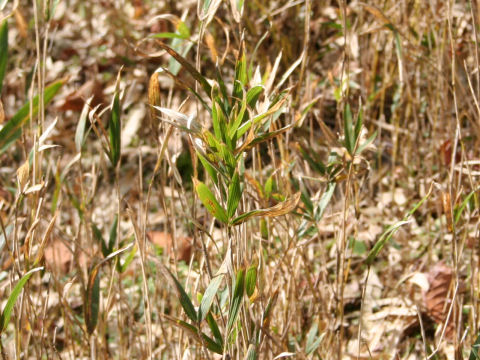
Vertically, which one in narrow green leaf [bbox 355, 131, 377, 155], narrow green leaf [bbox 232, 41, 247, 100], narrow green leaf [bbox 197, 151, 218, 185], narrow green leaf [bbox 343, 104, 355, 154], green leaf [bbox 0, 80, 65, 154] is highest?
narrow green leaf [bbox 232, 41, 247, 100]

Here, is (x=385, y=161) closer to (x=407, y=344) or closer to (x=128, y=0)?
(x=407, y=344)

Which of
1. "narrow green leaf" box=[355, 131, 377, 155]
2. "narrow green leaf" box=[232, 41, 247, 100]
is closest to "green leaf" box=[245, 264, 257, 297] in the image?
"narrow green leaf" box=[232, 41, 247, 100]

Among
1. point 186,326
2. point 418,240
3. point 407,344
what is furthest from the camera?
point 418,240

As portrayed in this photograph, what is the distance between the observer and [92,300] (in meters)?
1.00

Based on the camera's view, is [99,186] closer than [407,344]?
No

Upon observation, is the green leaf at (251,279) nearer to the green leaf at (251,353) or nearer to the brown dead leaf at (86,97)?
the green leaf at (251,353)

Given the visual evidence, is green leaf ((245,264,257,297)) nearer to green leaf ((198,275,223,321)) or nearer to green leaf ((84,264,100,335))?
green leaf ((198,275,223,321))

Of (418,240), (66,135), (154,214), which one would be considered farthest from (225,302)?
(66,135)

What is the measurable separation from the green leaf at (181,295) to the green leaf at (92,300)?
0.18 m

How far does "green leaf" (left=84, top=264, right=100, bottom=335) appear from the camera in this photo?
0.94m

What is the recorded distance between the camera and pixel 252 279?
85 cm

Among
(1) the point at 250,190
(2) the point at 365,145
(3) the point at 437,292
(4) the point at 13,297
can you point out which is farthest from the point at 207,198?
(3) the point at 437,292

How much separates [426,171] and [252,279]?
3.51 ft

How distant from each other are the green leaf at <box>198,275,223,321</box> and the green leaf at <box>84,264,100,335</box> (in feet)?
0.61
